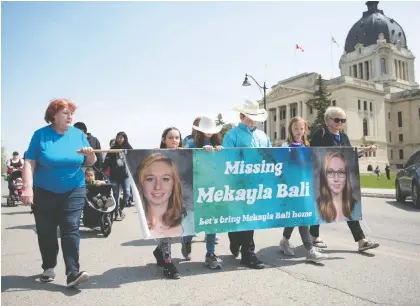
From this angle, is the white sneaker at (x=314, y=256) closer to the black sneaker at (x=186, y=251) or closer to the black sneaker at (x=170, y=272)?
the black sneaker at (x=186, y=251)

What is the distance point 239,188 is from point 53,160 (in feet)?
7.34

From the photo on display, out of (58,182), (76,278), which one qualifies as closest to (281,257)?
(76,278)

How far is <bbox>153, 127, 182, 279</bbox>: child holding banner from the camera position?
4.49m

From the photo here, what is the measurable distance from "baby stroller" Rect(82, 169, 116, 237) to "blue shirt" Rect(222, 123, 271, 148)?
318 centimetres

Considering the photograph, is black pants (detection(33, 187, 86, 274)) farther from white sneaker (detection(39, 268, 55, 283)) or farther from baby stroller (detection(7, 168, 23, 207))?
baby stroller (detection(7, 168, 23, 207))

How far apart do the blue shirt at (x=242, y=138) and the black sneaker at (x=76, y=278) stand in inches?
90.2

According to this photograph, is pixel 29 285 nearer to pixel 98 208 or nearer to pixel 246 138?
pixel 246 138

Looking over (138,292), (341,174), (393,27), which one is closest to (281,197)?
(341,174)

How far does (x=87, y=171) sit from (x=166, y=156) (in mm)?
3970

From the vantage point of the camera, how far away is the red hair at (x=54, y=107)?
4.31m

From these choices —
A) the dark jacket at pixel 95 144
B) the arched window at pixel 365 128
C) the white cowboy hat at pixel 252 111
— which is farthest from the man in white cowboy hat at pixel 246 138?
the arched window at pixel 365 128

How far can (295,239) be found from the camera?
6867mm

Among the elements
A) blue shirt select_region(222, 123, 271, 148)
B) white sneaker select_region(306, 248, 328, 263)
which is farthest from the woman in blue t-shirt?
Answer: white sneaker select_region(306, 248, 328, 263)

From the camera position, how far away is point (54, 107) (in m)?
4.31
